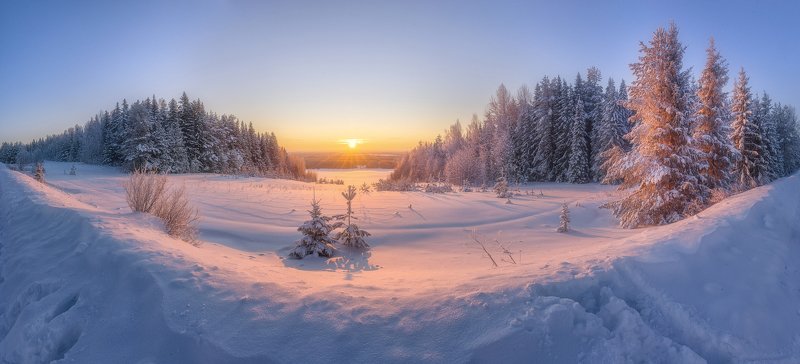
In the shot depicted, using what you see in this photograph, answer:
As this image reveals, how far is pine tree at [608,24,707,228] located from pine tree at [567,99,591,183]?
2508 centimetres

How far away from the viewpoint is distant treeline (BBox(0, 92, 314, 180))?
3694cm

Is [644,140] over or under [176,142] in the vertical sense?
under

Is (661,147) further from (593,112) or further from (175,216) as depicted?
(593,112)

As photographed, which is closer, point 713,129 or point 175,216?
point 175,216

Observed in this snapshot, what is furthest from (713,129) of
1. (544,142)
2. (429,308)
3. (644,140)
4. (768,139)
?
(768,139)

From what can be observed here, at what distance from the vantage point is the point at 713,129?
14.1 metres

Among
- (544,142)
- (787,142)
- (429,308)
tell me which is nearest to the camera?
(429,308)

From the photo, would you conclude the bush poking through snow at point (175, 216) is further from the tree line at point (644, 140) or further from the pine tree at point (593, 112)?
the pine tree at point (593, 112)

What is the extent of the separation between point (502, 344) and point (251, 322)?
2028 mm

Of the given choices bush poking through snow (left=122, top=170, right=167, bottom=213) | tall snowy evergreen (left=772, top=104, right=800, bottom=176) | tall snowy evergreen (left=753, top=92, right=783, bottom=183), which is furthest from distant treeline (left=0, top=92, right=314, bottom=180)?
tall snowy evergreen (left=772, top=104, right=800, bottom=176)

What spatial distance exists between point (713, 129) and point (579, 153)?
71.5 feet

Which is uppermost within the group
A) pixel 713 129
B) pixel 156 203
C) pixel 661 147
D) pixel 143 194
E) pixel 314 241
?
pixel 713 129

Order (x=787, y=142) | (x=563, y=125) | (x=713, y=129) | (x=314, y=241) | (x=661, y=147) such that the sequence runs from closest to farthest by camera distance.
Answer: (x=314, y=241) → (x=661, y=147) → (x=713, y=129) → (x=563, y=125) → (x=787, y=142)

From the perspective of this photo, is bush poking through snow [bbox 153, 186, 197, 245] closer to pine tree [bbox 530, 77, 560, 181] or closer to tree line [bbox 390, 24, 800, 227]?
tree line [bbox 390, 24, 800, 227]
